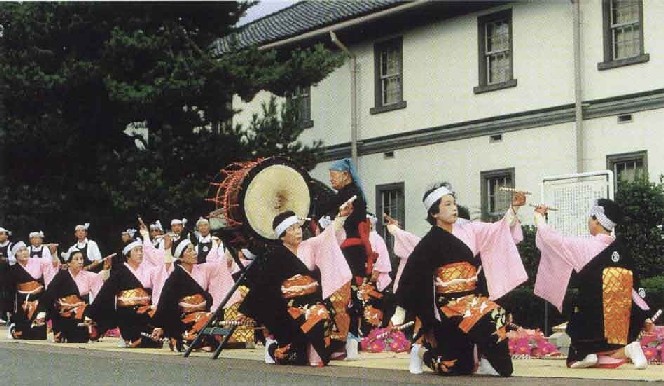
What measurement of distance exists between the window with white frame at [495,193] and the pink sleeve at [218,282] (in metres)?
8.82

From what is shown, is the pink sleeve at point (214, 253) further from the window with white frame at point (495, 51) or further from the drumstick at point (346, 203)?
the window with white frame at point (495, 51)

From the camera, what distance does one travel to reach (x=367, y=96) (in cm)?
2880

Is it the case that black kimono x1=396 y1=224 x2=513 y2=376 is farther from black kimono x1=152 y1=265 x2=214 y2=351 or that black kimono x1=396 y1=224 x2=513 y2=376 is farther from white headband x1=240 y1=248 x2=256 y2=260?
black kimono x1=152 y1=265 x2=214 y2=351

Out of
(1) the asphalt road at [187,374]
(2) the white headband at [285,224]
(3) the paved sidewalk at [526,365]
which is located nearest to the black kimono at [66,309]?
(3) the paved sidewalk at [526,365]

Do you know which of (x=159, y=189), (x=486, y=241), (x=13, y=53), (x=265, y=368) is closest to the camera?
(x=486, y=241)

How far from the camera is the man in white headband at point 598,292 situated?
1216 cm

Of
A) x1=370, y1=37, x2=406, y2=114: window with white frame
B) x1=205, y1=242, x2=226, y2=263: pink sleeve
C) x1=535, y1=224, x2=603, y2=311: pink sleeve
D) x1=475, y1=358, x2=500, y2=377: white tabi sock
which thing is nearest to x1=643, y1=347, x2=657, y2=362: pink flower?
x1=535, y1=224, x2=603, y2=311: pink sleeve

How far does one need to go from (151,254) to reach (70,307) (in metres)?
2.13

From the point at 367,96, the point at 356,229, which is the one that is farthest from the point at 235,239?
the point at 367,96

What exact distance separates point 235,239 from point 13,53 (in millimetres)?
12064

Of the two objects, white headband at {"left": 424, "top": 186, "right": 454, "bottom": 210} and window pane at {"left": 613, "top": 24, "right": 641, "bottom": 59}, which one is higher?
window pane at {"left": 613, "top": 24, "right": 641, "bottom": 59}

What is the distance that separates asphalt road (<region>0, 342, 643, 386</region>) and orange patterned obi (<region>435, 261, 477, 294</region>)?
759 millimetres

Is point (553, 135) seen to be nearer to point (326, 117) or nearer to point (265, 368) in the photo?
point (326, 117)

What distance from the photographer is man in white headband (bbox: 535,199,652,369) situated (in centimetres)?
1216
